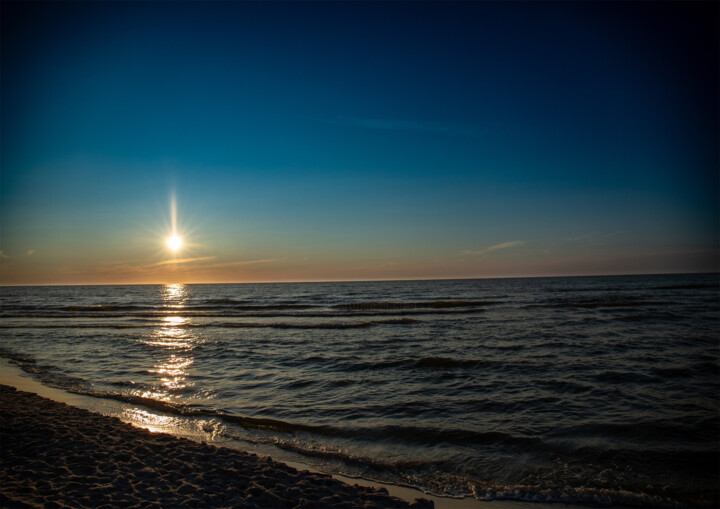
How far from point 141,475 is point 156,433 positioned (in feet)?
7.44

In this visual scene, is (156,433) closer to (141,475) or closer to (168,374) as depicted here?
(141,475)

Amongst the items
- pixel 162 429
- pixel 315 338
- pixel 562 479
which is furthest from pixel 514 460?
pixel 315 338

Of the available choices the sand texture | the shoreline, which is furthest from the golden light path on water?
the sand texture

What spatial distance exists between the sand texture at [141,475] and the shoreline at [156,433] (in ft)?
0.17

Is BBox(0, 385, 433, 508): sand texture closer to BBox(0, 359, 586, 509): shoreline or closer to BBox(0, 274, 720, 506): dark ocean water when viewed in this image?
BBox(0, 359, 586, 509): shoreline

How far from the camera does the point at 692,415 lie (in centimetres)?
929

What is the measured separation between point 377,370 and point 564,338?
12.2 meters

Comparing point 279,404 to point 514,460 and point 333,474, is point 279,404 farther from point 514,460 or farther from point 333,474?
point 514,460

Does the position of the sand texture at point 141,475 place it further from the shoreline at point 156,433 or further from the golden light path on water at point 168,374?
the golden light path on water at point 168,374

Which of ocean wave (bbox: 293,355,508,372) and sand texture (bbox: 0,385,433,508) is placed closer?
sand texture (bbox: 0,385,433,508)

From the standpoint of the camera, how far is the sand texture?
5254mm

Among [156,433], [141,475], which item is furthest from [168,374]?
[141,475]

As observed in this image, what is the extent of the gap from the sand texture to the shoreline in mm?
53

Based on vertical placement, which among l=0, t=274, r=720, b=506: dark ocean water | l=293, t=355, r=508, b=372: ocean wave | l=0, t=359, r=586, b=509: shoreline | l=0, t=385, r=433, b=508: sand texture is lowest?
l=293, t=355, r=508, b=372: ocean wave
